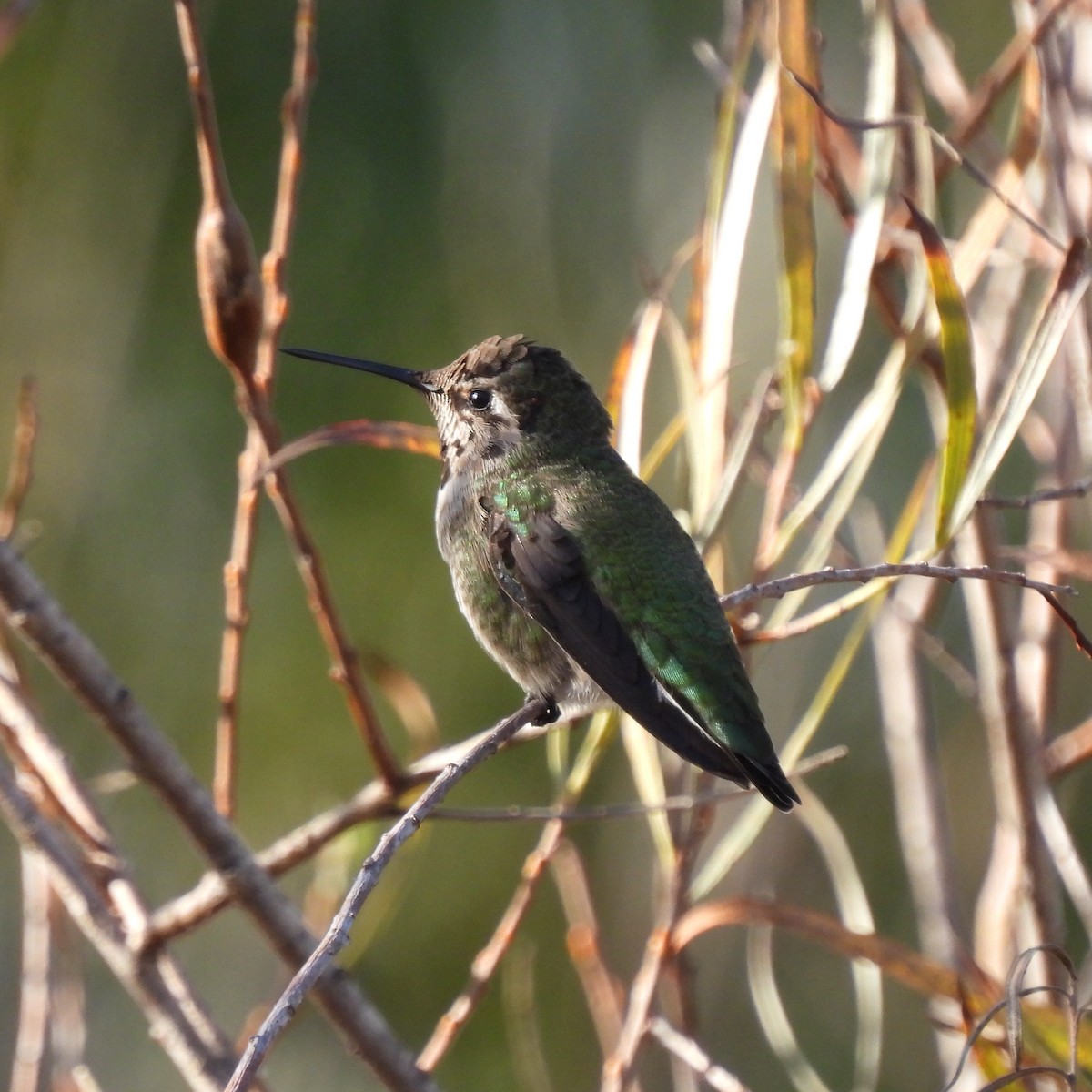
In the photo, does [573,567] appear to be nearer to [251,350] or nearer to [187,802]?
[251,350]

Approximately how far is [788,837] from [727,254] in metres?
2.12

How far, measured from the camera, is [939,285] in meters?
1.81

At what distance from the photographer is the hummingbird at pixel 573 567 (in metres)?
2.25

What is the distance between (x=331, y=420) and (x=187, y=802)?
3.97 meters

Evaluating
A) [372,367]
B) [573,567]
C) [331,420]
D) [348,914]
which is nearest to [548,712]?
[573,567]

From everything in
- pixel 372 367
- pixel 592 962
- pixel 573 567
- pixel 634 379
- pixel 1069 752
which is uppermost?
pixel 372 367

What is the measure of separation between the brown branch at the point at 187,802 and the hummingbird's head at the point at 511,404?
1129mm

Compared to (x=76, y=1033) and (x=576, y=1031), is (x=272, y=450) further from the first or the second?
(x=576, y=1031)

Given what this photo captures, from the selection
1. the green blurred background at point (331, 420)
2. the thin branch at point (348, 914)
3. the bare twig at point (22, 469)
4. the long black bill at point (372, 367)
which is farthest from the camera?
the green blurred background at point (331, 420)

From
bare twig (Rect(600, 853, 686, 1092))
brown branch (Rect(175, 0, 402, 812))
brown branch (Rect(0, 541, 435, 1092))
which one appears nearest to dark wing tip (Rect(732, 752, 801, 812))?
bare twig (Rect(600, 853, 686, 1092))

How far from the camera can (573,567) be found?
2459 mm

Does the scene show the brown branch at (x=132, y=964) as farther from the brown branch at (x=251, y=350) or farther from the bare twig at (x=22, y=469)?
the bare twig at (x=22, y=469)

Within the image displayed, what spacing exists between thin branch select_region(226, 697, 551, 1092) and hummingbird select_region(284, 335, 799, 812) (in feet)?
1.22

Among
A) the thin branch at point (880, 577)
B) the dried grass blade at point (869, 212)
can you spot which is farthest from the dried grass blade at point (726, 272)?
the thin branch at point (880, 577)
